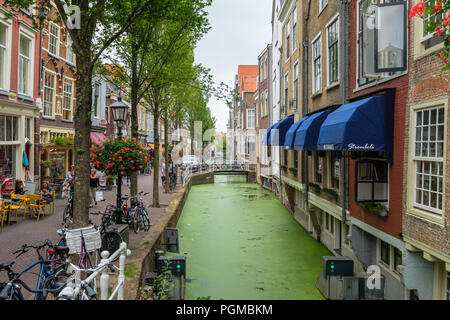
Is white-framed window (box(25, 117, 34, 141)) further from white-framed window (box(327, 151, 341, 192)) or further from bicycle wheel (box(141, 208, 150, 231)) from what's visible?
white-framed window (box(327, 151, 341, 192))

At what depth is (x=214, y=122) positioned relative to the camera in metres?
76.9

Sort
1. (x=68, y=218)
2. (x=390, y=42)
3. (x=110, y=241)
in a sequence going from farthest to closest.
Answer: (x=68, y=218) → (x=110, y=241) → (x=390, y=42)

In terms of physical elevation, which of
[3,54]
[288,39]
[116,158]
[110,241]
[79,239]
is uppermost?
[288,39]

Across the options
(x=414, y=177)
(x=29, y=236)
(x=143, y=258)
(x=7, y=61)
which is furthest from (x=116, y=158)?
(x=414, y=177)

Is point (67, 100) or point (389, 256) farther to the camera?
point (67, 100)

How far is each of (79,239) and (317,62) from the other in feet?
36.9

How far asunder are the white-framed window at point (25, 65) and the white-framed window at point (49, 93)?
7.92 feet

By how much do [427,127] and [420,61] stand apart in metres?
1.22

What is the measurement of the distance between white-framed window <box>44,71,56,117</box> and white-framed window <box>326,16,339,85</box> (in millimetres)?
14461

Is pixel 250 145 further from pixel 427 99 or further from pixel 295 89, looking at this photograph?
pixel 427 99

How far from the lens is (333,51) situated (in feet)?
41.6

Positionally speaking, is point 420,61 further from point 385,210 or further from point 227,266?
point 227,266

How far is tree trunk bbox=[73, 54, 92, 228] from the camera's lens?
6.93 metres

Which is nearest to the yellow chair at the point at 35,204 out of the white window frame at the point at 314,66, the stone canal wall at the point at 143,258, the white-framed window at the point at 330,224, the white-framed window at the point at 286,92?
the stone canal wall at the point at 143,258
